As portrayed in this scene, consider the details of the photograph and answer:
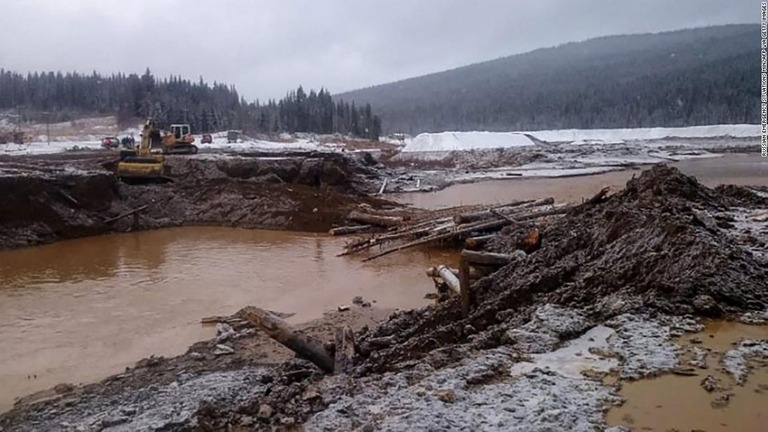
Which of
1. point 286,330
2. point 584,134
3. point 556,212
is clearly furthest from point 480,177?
point 584,134

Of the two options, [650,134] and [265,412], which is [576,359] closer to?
[265,412]

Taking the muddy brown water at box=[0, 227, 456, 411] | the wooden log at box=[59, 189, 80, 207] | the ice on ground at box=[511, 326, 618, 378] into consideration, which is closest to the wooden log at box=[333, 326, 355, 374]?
the ice on ground at box=[511, 326, 618, 378]

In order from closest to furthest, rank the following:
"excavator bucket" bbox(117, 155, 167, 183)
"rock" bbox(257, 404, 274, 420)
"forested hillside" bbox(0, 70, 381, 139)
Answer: "rock" bbox(257, 404, 274, 420) < "excavator bucket" bbox(117, 155, 167, 183) < "forested hillside" bbox(0, 70, 381, 139)

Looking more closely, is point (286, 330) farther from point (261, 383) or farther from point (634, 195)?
point (634, 195)

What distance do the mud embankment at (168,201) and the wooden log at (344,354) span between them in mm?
13530

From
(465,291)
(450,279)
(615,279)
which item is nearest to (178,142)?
(450,279)

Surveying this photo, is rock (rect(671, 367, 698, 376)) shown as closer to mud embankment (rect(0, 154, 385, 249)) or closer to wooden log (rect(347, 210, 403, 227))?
wooden log (rect(347, 210, 403, 227))

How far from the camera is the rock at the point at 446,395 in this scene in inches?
187

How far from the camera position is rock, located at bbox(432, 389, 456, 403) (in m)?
4.76

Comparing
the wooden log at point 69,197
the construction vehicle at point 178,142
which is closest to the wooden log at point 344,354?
the wooden log at point 69,197

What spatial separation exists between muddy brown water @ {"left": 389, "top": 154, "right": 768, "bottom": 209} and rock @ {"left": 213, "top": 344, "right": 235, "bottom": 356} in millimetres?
17013

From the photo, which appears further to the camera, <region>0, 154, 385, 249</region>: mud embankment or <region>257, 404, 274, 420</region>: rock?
<region>0, 154, 385, 249</region>: mud embankment

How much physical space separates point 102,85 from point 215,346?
117580 millimetres

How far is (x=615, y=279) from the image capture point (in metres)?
7.22
